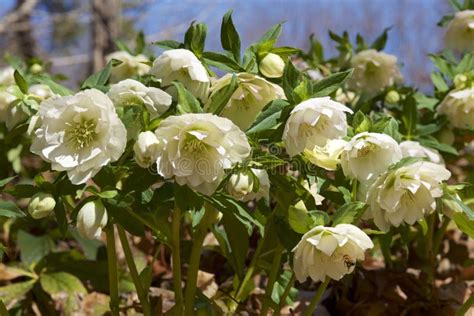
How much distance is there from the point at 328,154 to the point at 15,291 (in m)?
0.78

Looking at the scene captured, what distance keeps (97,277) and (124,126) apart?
65cm

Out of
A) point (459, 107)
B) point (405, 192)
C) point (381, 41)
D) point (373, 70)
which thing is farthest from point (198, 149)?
point (381, 41)

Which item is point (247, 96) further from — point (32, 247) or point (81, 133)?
point (32, 247)

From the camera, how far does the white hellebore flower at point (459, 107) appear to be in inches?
48.8

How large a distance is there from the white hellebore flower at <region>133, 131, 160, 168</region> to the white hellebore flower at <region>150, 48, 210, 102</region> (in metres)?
0.11

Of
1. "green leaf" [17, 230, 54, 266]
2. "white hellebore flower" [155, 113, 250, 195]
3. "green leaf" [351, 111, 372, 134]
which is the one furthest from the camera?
"green leaf" [17, 230, 54, 266]

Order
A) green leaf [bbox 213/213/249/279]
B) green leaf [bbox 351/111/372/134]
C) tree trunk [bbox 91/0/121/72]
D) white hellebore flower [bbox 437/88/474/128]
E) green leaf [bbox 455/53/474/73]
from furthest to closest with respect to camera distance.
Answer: tree trunk [bbox 91/0/121/72], green leaf [bbox 455/53/474/73], white hellebore flower [bbox 437/88/474/128], green leaf [bbox 213/213/249/279], green leaf [bbox 351/111/372/134]

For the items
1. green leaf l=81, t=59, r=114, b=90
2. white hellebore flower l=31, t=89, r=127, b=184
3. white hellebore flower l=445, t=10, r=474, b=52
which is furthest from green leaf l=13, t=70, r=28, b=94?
white hellebore flower l=445, t=10, r=474, b=52

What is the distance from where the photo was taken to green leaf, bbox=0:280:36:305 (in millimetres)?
1325

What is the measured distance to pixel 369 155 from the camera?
2.83ft

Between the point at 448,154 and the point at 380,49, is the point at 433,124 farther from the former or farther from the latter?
the point at 380,49

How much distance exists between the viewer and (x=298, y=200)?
986 millimetres

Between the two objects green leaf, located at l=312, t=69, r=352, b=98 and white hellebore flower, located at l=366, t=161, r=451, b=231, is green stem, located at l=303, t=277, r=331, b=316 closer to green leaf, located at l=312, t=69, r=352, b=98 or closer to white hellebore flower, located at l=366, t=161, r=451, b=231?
white hellebore flower, located at l=366, t=161, r=451, b=231

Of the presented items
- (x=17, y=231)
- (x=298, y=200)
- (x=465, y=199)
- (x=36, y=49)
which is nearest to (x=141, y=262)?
(x=17, y=231)
